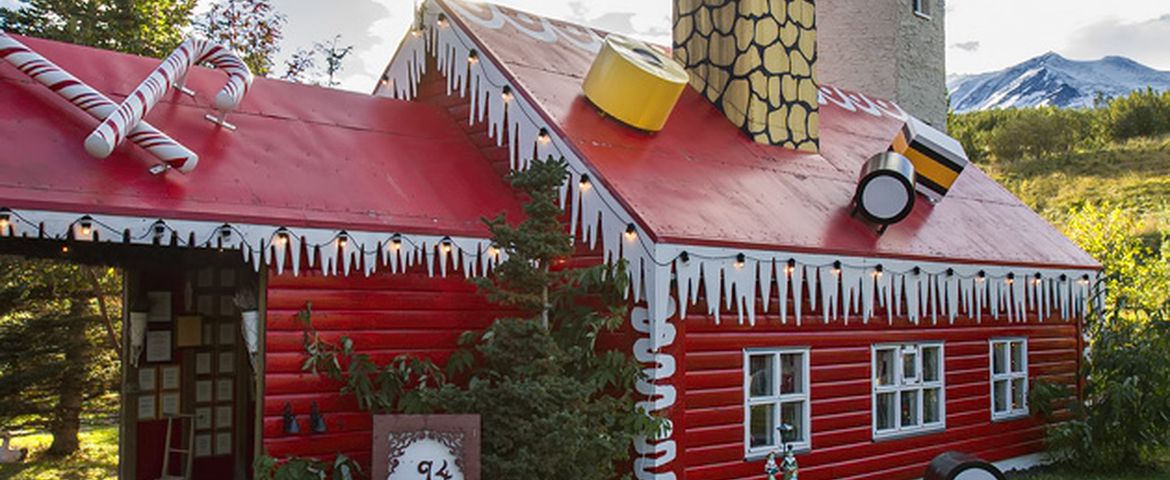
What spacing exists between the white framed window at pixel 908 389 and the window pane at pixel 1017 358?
1.99m

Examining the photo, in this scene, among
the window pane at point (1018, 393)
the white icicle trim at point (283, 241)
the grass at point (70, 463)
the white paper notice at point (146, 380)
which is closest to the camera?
the white icicle trim at point (283, 241)

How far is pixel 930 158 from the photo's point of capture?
1287 centimetres

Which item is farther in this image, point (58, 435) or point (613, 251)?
point (58, 435)

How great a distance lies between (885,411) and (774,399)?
2033mm

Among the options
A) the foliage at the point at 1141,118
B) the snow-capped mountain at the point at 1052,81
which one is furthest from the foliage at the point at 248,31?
the snow-capped mountain at the point at 1052,81

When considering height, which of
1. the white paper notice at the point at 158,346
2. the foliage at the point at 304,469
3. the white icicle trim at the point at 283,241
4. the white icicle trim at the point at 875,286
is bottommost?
the foliage at the point at 304,469

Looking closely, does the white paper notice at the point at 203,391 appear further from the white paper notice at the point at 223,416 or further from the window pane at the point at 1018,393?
the window pane at the point at 1018,393

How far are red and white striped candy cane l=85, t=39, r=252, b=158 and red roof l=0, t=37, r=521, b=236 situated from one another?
216 mm

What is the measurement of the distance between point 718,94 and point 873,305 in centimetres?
340

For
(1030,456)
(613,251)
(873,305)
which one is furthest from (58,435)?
(1030,456)

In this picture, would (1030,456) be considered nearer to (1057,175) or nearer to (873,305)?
(873,305)

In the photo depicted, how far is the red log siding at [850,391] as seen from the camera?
9383mm

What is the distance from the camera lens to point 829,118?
48.5ft

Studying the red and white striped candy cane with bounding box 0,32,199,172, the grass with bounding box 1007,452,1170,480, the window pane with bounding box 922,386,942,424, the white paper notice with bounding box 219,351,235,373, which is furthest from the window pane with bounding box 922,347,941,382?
the red and white striped candy cane with bounding box 0,32,199,172
